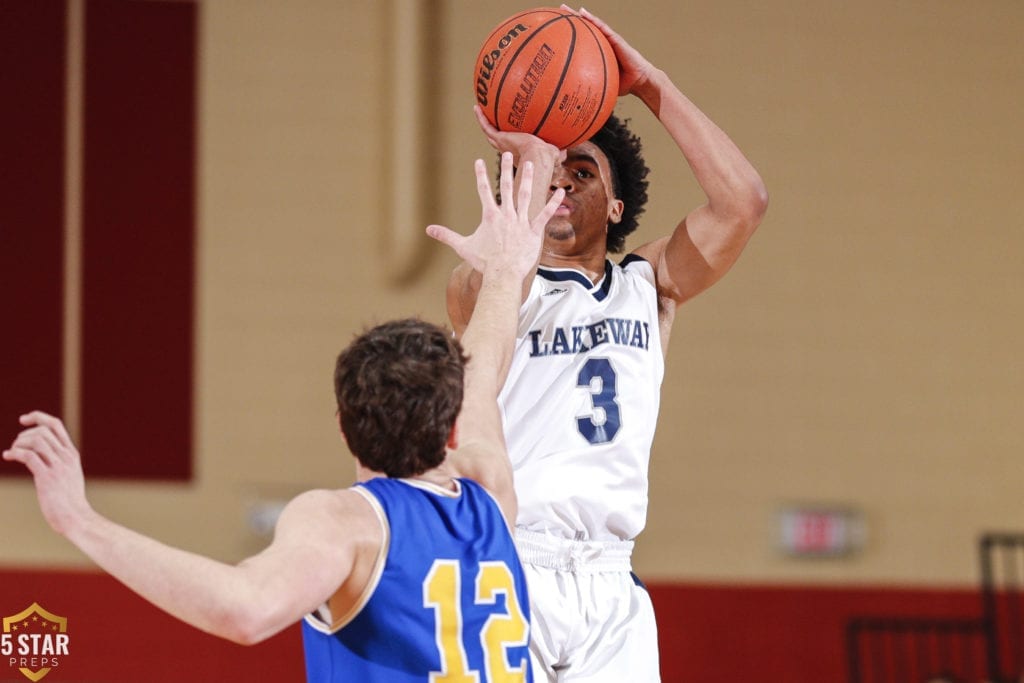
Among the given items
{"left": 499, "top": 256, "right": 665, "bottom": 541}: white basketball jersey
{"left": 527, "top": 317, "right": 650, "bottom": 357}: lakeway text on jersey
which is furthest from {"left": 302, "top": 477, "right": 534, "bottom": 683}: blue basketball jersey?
{"left": 527, "top": 317, "right": 650, "bottom": 357}: lakeway text on jersey

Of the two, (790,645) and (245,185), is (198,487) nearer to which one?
(245,185)

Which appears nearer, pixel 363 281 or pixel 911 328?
pixel 363 281

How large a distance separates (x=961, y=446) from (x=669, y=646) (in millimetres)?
2247

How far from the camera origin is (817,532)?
8406 millimetres

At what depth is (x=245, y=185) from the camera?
7.93 metres

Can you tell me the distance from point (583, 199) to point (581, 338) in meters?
0.45

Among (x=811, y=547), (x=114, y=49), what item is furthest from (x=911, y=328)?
(x=114, y=49)

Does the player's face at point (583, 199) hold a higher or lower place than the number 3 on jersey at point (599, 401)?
higher

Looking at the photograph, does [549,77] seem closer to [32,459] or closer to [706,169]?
[706,169]

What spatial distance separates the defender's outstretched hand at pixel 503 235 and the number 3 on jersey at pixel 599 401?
624 millimetres

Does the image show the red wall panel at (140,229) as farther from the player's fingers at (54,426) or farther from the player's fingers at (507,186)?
the player's fingers at (54,426)

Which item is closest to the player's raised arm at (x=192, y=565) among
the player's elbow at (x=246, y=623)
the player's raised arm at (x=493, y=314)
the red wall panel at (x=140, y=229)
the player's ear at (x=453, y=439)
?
the player's elbow at (x=246, y=623)

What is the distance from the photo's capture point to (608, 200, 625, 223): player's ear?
13.6 ft

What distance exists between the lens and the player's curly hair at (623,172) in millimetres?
4266
